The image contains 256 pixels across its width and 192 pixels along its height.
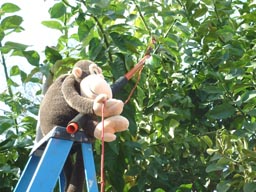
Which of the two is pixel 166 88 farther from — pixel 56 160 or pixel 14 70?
pixel 56 160

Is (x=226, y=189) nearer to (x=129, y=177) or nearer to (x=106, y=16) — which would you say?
(x=129, y=177)

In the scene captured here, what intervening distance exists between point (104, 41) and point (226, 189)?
0.53 metres

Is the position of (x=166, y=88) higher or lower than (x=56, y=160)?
lower

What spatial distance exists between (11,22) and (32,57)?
128 millimetres

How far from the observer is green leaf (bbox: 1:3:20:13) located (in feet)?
5.41

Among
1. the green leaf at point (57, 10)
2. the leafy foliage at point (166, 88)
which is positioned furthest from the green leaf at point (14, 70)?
the green leaf at point (57, 10)

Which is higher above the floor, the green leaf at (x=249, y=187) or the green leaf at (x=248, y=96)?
Answer: the green leaf at (x=248, y=96)

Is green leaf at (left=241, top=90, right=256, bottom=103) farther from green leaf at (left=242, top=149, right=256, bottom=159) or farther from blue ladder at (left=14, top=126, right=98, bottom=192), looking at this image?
blue ladder at (left=14, top=126, right=98, bottom=192)

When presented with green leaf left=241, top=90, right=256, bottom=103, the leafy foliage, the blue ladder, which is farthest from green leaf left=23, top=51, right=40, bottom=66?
green leaf left=241, top=90, right=256, bottom=103

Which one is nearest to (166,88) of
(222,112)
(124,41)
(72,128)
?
(222,112)

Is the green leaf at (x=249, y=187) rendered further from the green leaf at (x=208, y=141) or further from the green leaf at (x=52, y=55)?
the green leaf at (x=52, y=55)

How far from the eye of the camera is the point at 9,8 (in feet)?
5.42

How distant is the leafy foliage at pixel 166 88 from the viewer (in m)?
1.61

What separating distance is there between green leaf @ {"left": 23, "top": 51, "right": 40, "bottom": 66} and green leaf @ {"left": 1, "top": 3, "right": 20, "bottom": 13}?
0.13 meters
